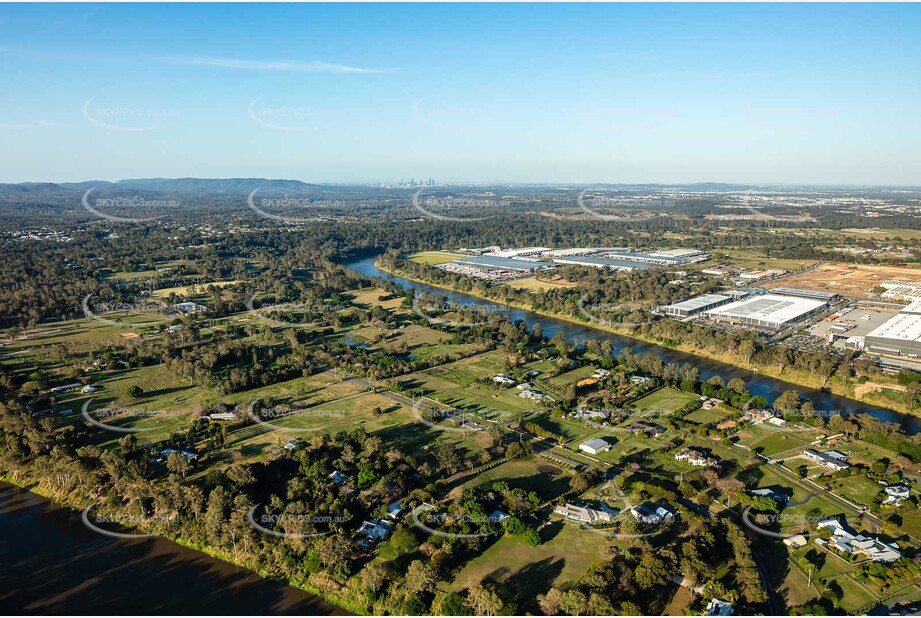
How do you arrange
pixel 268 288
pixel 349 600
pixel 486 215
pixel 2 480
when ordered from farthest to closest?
pixel 486 215 < pixel 268 288 < pixel 2 480 < pixel 349 600

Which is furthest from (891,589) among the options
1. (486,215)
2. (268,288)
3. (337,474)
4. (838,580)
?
(486,215)

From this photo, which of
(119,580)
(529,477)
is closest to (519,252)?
(529,477)

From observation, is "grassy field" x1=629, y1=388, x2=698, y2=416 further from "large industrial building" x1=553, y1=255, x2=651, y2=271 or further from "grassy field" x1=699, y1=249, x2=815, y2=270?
"grassy field" x1=699, y1=249, x2=815, y2=270

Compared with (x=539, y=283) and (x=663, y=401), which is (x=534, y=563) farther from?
(x=539, y=283)

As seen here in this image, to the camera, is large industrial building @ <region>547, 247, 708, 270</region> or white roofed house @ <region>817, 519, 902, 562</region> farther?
large industrial building @ <region>547, 247, 708, 270</region>

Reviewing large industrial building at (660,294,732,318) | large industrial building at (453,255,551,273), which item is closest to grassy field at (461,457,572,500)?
large industrial building at (660,294,732,318)

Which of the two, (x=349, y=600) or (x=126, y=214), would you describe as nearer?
(x=349, y=600)

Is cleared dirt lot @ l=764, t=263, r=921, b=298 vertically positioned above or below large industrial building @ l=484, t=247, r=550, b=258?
below

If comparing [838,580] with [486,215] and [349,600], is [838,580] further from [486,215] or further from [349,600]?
[486,215]
